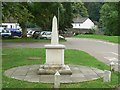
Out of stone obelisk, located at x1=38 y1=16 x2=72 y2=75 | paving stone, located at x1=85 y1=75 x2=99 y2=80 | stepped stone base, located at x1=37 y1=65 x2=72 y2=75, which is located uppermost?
stone obelisk, located at x1=38 y1=16 x2=72 y2=75

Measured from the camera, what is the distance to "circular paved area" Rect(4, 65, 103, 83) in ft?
37.9

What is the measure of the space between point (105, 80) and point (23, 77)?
3.31 m

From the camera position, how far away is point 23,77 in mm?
11992

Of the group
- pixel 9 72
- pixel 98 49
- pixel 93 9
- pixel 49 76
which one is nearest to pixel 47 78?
pixel 49 76

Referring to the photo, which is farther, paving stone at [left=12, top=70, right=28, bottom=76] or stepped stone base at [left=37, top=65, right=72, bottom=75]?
paving stone at [left=12, top=70, right=28, bottom=76]

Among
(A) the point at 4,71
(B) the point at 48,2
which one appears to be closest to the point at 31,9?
(B) the point at 48,2

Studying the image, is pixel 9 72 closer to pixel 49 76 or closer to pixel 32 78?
pixel 32 78

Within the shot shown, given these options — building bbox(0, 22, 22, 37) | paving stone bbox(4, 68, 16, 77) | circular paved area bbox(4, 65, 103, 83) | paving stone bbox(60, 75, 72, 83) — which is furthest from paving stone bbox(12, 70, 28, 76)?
building bbox(0, 22, 22, 37)

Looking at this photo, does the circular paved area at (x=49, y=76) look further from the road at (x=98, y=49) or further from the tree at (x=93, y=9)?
the tree at (x=93, y=9)

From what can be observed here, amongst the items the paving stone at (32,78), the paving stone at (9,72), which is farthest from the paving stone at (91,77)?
the paving stone at (9,72)

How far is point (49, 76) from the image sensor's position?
12.2 metres

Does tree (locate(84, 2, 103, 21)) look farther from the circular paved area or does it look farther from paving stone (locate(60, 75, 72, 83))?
paving stone (locate(60, 75, 72, 83))

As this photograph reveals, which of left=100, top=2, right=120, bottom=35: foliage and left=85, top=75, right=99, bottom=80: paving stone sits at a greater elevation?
left=100, top=2, right=120, bottom=35: foliage

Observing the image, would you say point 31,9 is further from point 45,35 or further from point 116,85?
point 116,85
